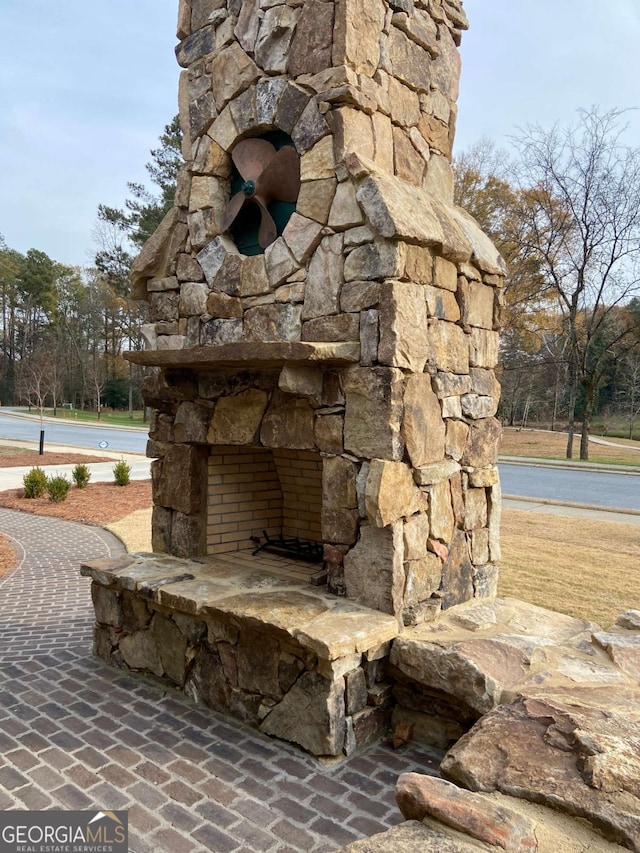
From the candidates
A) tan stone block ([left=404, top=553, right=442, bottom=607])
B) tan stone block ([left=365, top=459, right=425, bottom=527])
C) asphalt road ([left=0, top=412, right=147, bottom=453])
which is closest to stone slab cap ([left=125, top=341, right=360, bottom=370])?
tan stone block ([left=365, top=459, right=425, bottom=527])

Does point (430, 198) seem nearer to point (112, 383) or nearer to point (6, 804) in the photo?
point (6, 804)

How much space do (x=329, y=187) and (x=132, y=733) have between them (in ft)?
11.1

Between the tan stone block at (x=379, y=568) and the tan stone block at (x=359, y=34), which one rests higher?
the tan stone block at (x=359, y=34)

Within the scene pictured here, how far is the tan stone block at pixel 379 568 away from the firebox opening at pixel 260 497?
1.19 meters

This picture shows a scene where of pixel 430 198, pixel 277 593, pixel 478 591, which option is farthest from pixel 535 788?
pixel 430 198

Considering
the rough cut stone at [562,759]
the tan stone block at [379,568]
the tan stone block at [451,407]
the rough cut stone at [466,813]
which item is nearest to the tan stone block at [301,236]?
the tan stone block at [451,407]

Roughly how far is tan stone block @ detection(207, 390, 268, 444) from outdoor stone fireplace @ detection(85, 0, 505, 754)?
0.01 m

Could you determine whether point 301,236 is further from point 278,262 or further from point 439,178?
point 439,178

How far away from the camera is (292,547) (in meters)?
4.73

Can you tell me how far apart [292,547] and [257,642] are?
4.52 ft

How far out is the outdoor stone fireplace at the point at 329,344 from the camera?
11.0ft

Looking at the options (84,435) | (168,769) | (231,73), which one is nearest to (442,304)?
(231,73)

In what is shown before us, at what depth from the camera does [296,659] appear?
10.6 feet

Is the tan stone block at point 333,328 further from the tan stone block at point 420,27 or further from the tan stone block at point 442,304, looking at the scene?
the tan stone block at point 420,27
